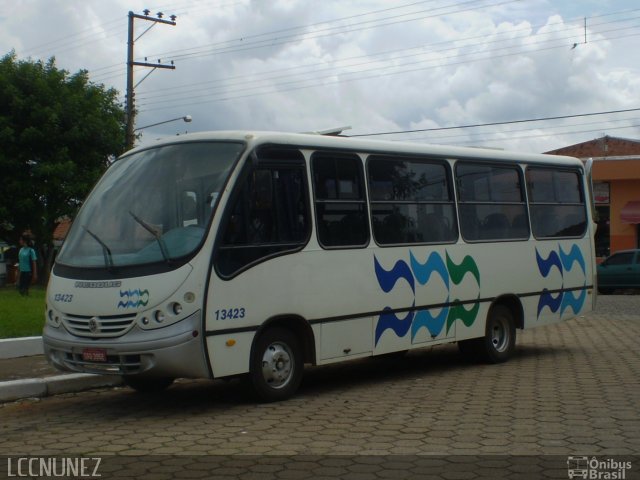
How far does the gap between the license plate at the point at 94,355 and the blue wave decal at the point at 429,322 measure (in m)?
3.77

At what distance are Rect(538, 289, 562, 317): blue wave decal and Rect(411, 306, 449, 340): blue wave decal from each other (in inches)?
91.4

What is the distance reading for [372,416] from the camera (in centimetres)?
806

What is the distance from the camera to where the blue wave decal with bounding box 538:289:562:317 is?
12.6m

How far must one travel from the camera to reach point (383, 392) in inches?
377

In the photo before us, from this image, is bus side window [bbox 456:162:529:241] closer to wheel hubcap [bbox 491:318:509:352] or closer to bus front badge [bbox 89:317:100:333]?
wheel hubcap [bbox 491:318:509:352]

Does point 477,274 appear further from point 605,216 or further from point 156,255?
point 605,216

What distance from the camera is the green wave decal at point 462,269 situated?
11.0 m

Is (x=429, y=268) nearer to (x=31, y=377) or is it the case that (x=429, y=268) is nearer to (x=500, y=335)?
(x=500, y=335)

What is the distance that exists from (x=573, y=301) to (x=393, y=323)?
4.20 m


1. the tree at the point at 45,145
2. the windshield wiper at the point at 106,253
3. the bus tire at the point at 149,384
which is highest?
the tree at the point at 45,145

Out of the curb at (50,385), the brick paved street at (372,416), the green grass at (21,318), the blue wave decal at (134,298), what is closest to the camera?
the brick paved street at (372,416)

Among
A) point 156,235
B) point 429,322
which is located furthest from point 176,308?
point 429,322

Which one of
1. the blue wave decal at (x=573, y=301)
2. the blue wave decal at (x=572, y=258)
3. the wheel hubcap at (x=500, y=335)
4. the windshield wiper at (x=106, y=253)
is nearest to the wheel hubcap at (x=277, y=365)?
the windshield wiper at (x=106, y=253)

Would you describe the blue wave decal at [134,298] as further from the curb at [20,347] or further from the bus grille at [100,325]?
the curb at [20,347]
